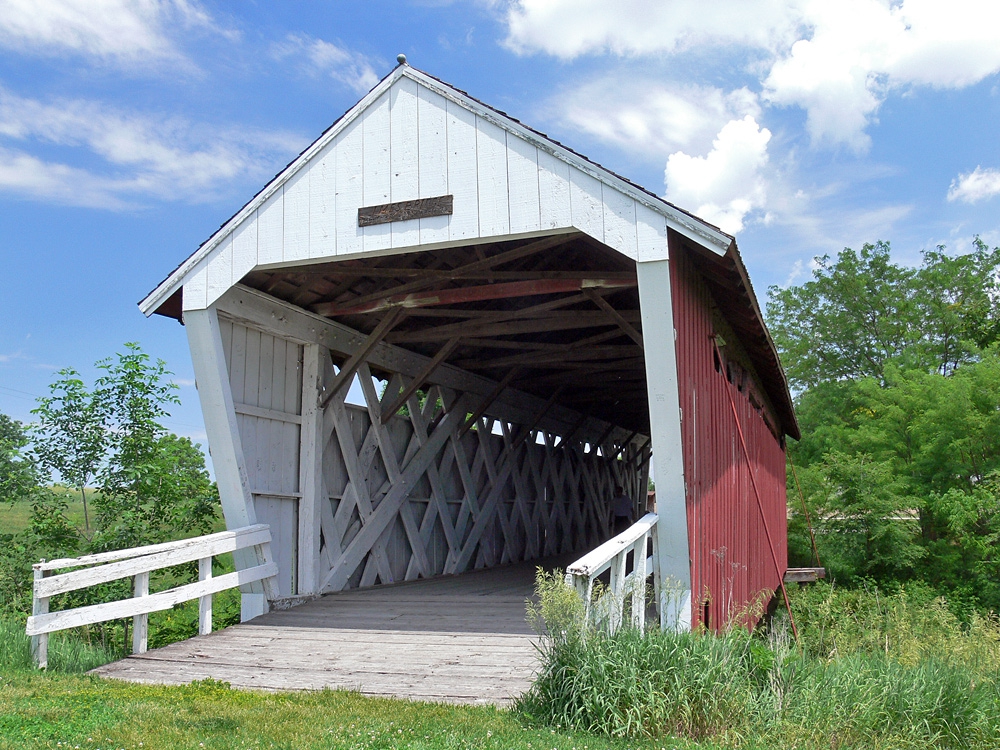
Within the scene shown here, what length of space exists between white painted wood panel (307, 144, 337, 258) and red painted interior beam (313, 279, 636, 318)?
1.55 metres

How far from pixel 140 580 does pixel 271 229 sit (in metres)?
2.95

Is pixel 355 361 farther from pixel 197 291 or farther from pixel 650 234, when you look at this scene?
pixel 650 234

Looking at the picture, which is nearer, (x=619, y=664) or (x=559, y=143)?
(x=619, y=664)

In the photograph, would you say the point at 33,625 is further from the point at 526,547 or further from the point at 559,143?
the point at 526,547

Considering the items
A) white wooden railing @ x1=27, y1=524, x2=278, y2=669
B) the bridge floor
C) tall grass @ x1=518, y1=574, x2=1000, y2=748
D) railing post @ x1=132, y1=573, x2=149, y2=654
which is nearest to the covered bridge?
white wooden railing @ x1=27, y1=524, x2=278, y2=669

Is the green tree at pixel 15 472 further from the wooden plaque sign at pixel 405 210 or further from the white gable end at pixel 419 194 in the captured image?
the wooden plaque sign at pixel 405 210

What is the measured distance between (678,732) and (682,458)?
2.41 metres

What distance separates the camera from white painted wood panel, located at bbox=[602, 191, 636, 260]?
6203 millimetres

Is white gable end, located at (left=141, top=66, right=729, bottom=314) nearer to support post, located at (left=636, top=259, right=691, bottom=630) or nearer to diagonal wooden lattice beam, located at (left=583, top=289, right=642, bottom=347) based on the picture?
support post, located at (left=636, top=259, right=691, bottom=630)

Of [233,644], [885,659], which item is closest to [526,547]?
[233,644]

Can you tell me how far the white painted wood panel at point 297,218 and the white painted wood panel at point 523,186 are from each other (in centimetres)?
180

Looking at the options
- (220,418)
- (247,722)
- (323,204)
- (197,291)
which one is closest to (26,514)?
(220,418)

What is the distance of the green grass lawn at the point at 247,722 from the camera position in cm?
387

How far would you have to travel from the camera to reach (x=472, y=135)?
22.0 feet
